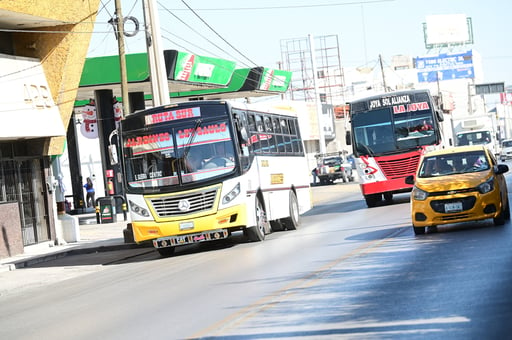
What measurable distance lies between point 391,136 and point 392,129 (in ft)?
0.72

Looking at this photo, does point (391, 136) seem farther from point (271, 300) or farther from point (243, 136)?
point (271, 300)

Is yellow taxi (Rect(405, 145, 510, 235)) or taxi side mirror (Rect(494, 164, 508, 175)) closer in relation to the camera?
yellow taxi (Rect(405, 145, 510, 235))

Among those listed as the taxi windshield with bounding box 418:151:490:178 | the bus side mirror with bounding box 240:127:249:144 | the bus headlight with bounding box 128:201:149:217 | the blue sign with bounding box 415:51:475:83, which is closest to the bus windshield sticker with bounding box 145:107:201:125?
the bus side mirror with bounding box 240:127:249:144

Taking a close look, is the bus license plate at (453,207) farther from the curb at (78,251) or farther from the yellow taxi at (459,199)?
the curb at (78,251)

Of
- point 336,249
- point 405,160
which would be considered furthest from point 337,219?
point 336,249

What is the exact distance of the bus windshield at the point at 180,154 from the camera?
792 inches

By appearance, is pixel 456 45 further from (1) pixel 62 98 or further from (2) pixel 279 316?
(2) pixel 279 316

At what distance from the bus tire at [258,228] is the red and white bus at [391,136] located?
7515 mm

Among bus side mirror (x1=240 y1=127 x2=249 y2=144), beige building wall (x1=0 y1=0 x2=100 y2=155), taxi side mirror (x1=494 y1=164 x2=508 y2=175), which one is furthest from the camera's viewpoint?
beige building wall (x1=0 y1=0 x2=100 y2=155)

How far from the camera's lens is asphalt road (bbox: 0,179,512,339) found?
30.3 feet

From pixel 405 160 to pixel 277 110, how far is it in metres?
5.07

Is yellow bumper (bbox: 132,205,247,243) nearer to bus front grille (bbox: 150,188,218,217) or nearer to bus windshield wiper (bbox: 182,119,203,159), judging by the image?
bus front grille (bbox: 150,188,218,217)

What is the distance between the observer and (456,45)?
14650 cm

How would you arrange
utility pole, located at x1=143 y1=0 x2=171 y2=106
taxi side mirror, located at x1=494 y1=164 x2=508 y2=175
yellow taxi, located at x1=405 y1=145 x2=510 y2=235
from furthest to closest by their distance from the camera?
utility pole, located at x1=143 y1=0 x2=171 y2=106, taxi side mirror, located at x1=494 y1=164 x2=508 y2=175, yellow taxi, located at x1=405 y1=145 x2=510 y2=235
